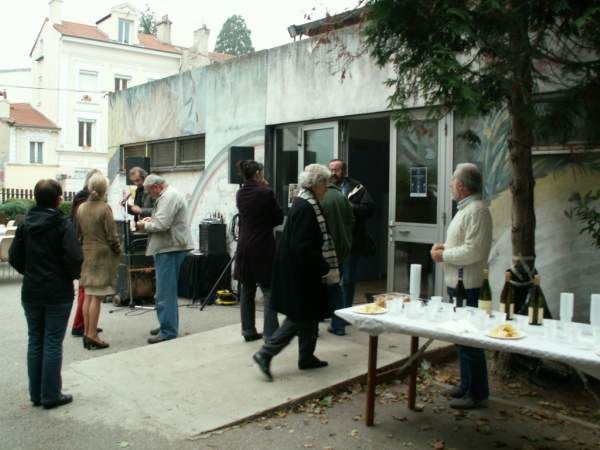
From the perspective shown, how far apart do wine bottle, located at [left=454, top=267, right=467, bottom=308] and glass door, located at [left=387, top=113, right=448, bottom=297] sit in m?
2.37

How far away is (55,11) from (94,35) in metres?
2.81

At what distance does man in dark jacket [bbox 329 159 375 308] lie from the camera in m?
6.35

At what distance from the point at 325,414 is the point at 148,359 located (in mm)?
1970

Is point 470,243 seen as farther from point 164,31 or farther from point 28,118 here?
point 164,31

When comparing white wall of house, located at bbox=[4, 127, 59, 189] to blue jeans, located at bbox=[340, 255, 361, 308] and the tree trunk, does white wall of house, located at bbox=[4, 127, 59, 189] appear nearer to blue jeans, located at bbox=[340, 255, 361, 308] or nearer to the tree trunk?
blue jeans, located at bbox=[340, 255, 361, 308]

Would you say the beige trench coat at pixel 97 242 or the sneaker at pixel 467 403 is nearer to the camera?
the sneaker at pixel 467 403

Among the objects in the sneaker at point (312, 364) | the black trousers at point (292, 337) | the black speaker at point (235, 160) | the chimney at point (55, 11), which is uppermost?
the chimney at point (55, 11)

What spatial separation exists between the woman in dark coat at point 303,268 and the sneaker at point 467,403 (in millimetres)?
1207

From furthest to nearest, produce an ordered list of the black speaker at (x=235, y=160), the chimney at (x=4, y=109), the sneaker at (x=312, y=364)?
1. the chimney at (x=4, y=109)
2. the black speaker at (x=235, y=160)
3. the sneaker at (x=312, y=364)

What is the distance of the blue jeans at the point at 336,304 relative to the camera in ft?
19.4

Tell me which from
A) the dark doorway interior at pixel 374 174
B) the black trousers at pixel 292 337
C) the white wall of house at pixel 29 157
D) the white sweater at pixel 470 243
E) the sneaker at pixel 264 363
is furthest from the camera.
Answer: the white wall of house at pixel 29 157

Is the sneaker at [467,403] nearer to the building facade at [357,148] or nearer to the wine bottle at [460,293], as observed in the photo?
the wine bottle at [460,293]

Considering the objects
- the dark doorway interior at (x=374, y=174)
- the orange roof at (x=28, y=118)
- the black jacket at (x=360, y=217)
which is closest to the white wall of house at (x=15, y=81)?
the orange roof at (x=28, y=118)

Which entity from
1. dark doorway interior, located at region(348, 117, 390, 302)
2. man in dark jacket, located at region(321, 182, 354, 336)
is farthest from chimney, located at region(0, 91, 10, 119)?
man in dark jacket, located at region(321, 182, 354, 336)
